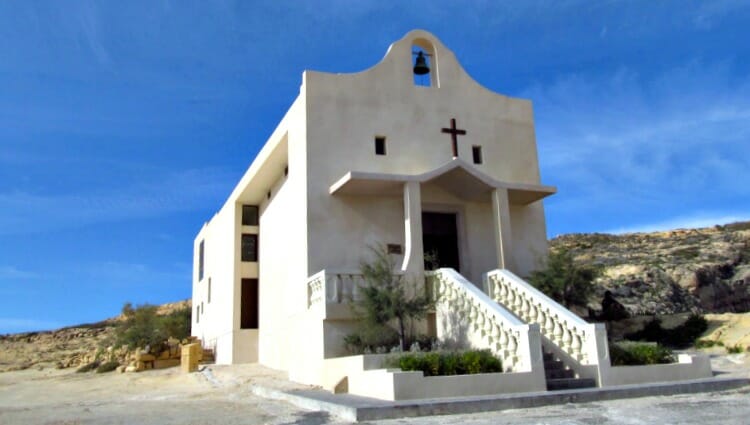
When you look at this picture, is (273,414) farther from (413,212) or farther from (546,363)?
(413,212)

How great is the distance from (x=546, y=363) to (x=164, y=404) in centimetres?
674

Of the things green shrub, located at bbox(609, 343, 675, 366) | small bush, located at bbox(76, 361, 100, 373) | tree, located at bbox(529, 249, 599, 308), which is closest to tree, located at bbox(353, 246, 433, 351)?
tree, located at bbox(529, 249, 599, 308)

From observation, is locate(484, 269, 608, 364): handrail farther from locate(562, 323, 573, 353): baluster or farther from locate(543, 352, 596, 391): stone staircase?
locate(543, 352, 596, 391): stone staircase

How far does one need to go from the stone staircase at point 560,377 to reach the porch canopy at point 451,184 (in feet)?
15.7

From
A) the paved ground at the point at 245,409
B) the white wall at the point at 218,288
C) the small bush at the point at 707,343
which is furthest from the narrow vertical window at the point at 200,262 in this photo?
the small bush at the point at 707,343

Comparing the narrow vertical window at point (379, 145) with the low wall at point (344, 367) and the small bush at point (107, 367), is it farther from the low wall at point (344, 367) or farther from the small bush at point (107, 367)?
the small bush at point (107, 367)

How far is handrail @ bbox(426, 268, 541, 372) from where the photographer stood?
1048cm

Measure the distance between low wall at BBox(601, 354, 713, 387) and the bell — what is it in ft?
29.2

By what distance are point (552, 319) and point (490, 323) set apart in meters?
1.30

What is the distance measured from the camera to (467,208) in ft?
54.0

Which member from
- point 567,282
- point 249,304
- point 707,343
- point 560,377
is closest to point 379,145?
point 567,282

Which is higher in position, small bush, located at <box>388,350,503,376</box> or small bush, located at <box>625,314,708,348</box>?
small bush, located at <box>625,314,708,348</box>

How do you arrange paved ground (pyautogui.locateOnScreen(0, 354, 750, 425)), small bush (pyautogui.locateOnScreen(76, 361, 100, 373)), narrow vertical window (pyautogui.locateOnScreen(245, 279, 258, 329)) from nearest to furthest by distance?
paved ground (pyautogui.locateOnScreen(0, 354, 750, 425)) → narrow vertical window (pyautogui.locateOnScreen(245, 279, 258, 329)) → small bush (pyautogui.locateOnScreen(76, 361, 100, 373))

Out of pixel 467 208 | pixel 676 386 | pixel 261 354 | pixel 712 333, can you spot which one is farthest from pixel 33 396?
pixel 712 333
